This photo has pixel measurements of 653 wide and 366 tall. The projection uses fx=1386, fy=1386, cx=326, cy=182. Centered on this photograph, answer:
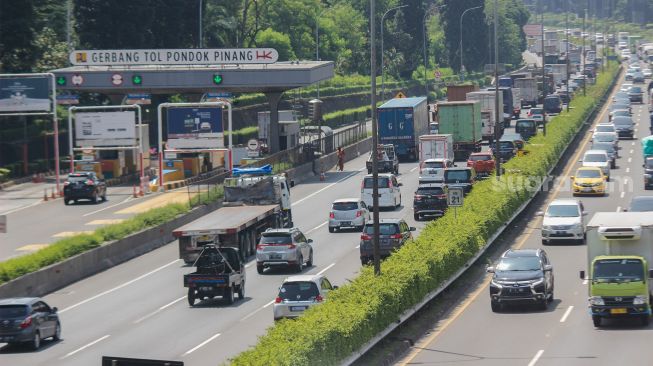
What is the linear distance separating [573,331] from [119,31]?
6831 centimetres

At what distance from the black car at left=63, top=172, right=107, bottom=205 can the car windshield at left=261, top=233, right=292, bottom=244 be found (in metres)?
22.5

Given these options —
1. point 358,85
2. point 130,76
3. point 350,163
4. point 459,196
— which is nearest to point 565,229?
point 459,196

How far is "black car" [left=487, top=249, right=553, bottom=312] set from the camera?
121 ft

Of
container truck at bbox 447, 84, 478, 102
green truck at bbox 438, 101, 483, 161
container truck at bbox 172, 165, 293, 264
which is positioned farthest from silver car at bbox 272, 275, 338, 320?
container truck at bbox 447, 84, 478, 102

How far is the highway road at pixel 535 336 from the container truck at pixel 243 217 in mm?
10345

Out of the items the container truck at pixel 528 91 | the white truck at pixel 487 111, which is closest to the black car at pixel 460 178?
the white truck at pixel 487 111

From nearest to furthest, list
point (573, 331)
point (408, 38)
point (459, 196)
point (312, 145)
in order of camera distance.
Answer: point (573, 331) → point (459, 196) → point (312, 145) → point (408, 38)

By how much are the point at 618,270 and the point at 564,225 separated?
52.5 feet

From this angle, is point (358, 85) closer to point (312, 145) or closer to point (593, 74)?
point (593, 74)

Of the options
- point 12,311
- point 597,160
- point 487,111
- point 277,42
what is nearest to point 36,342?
point 12,311

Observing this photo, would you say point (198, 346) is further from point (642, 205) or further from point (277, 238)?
point (642, 205)

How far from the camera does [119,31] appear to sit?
320ft

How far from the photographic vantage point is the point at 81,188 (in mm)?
67812

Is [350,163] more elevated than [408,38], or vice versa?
[408,38]
